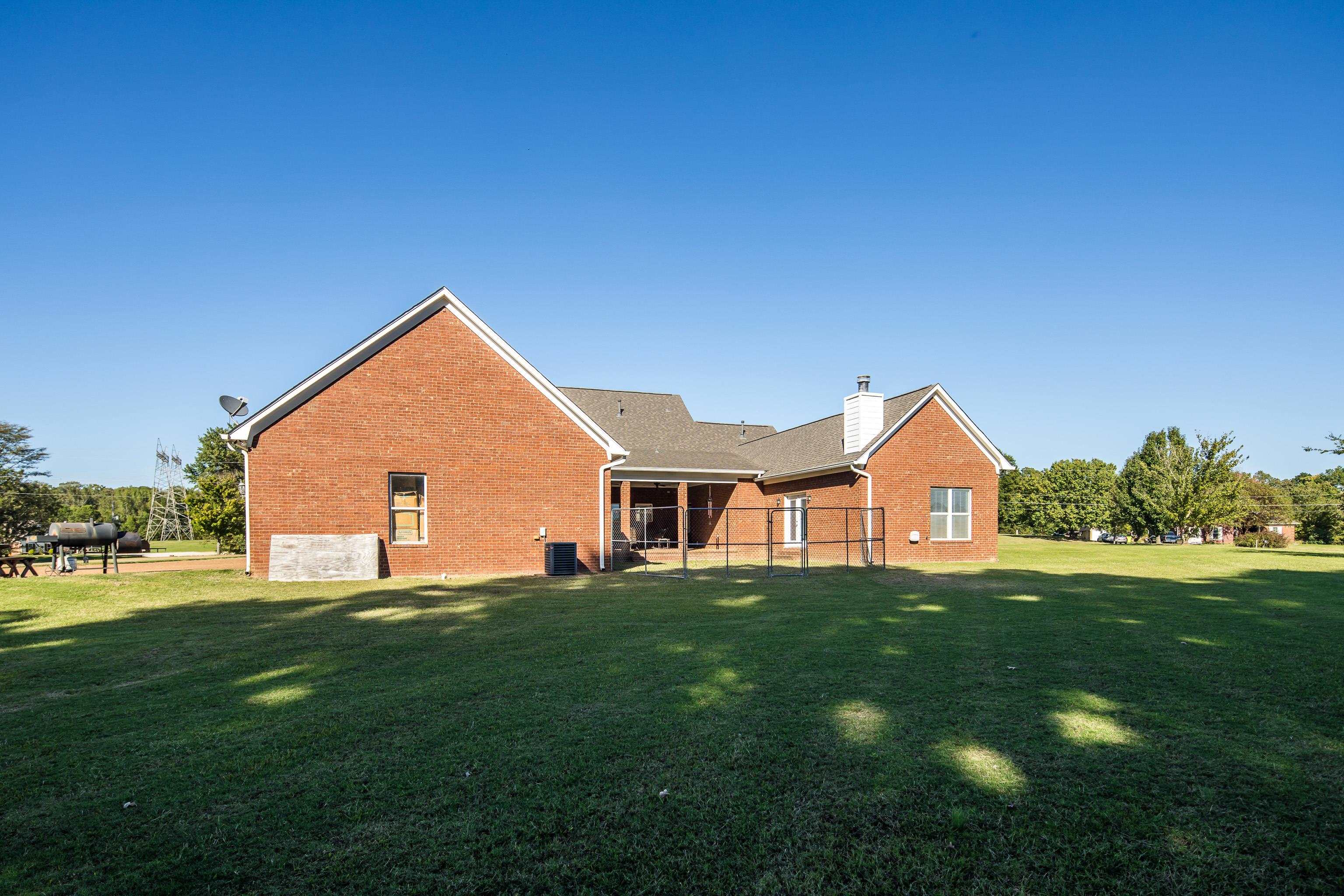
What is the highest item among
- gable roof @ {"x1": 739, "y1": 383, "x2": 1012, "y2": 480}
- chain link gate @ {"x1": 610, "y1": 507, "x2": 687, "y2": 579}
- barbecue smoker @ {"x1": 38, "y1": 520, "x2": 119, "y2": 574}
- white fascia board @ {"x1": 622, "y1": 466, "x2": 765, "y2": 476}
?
gable roof @ {"x1": 739, "y1": 383, "x2": 1012, "y2": 480}

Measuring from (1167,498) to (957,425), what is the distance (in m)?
19.8

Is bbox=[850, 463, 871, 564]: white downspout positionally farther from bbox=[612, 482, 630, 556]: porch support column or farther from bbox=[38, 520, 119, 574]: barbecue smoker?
bbox=[38, 520, 119, 574]: barbecue smoker

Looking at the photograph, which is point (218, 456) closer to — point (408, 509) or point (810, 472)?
point (408, 509)

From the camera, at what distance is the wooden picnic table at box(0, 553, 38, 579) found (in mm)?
16953

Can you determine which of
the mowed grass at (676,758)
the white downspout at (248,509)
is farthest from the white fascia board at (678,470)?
the mowed grass at (676,758)

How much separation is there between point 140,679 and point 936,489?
70.1ft

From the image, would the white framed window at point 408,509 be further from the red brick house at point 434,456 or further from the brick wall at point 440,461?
the brick wall at point 440,461

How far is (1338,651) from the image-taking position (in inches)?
309

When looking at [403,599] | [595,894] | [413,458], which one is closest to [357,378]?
[413,458]

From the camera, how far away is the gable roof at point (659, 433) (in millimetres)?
26141

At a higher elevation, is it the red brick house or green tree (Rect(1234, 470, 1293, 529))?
the red brick house

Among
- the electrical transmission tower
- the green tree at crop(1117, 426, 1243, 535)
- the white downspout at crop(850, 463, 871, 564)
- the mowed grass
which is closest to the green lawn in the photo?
the electrical transmission tower

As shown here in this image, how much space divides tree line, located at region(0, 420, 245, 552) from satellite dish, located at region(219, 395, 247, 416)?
795 centimetres

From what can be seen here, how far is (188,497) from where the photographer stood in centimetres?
2836
